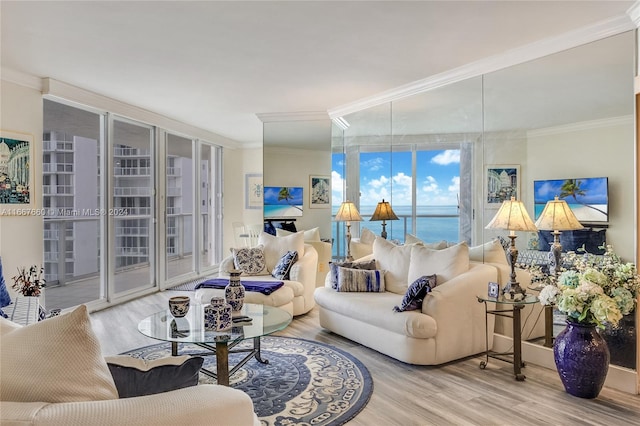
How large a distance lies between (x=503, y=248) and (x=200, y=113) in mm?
4405

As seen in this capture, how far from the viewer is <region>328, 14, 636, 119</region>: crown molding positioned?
10.2ft

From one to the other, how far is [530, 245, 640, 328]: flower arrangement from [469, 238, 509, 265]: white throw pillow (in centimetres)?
88

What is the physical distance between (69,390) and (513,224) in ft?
10.0

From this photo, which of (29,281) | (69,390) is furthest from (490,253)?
(29,281)

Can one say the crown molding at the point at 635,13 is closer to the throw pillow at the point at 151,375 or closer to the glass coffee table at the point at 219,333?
the glass coffee table at the point at 219,333

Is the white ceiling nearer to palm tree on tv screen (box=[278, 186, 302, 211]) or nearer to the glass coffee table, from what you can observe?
palm tree on tv screen (box=[278, 186, 302, 211])

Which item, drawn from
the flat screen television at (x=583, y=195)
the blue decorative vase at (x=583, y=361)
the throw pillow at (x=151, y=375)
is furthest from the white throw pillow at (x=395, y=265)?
the throw pillow at (x=151, y=375)

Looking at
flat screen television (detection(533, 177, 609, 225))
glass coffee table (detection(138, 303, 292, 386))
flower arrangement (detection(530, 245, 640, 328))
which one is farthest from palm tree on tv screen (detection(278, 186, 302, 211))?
flower arrangement (detection(530, 245, 640, 328))

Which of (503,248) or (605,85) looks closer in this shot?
(605,85)

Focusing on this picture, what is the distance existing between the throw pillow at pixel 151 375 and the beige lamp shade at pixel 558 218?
277cm

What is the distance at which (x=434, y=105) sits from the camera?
4652mm

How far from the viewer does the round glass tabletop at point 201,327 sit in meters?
2.87

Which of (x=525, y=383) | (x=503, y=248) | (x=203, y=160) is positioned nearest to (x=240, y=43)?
(x=503, y=248)

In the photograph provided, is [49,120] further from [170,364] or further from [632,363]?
[632,363]
